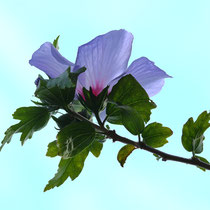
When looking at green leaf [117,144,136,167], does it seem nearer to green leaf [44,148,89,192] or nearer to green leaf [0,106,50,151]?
green leaf [44,148,89,192]

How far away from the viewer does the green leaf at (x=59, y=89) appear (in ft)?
2.31

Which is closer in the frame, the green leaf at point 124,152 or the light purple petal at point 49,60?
the light purple petal at point 49,60

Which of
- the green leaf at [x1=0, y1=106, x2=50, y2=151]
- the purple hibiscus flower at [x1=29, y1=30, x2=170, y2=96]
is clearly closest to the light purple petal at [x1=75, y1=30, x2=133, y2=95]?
the purple hibiscus flower at [x1=29, y1=30, x2=170, y2=96]

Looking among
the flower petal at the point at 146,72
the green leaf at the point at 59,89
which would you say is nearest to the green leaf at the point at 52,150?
the green leaf at the point at 59,89

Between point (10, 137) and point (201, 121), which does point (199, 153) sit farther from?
point (10, 137)

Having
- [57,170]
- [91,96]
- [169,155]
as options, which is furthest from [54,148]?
[169,155]

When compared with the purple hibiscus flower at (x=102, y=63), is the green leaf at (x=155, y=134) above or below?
below

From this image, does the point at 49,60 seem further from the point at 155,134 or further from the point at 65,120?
the point at 155,134

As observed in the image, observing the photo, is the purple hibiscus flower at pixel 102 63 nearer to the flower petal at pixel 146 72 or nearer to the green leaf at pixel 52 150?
the flower petal at pixel 146 72

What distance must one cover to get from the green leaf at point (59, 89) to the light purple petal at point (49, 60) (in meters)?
0.04

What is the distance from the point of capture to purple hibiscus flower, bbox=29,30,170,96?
76cm

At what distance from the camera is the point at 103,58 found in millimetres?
768

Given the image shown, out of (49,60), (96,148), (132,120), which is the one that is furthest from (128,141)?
(49,60)

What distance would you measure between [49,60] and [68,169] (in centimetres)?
27
